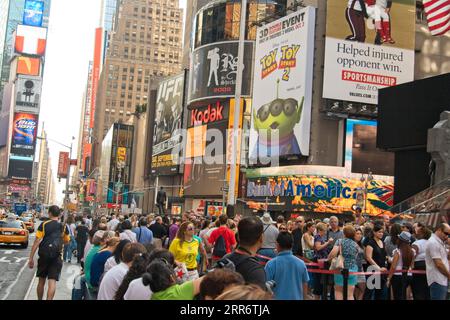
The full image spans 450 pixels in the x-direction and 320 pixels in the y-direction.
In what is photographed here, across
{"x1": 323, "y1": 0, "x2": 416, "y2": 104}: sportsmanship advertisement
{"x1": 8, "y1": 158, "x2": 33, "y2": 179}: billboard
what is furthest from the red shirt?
{"x1": 8, "y1": 158, "x2": 33, "y2": 179}: billboard

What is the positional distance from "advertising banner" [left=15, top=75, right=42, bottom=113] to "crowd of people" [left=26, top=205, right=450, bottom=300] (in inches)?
6984

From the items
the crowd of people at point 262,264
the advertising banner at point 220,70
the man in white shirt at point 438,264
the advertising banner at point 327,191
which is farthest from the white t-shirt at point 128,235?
the advertising banner at point 220,70

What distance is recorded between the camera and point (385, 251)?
1230 cm

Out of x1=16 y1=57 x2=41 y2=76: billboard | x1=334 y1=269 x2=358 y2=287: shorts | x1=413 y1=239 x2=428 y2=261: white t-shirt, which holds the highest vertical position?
x1=16 y1=57 x2=41 y2=76: billboard

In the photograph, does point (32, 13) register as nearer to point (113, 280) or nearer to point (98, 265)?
point (98, 265)

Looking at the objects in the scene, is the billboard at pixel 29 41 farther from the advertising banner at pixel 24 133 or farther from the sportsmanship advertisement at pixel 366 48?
the sportsmanship advertisement at pixel 366 48

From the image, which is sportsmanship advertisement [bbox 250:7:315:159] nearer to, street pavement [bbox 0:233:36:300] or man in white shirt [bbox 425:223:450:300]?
street pavement [bbox 0:233:36:300]

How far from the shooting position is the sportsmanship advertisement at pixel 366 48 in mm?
53469

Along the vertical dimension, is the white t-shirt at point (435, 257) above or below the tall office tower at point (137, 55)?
below

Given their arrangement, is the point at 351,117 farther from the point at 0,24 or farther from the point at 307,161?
the point at 0,24

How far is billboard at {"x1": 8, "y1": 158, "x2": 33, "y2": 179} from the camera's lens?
17800 cm

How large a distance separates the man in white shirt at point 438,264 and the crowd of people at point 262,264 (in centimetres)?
2

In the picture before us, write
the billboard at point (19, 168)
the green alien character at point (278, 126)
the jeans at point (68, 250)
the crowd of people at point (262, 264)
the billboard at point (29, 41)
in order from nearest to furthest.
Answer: the crowd of people at point (262, 264)
the jeans at point (68, 250)
the green alien character at point (278, 126)
the billboard at point (19, 168)
the billboard at point (29, 41)

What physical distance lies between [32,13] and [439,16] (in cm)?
18229
